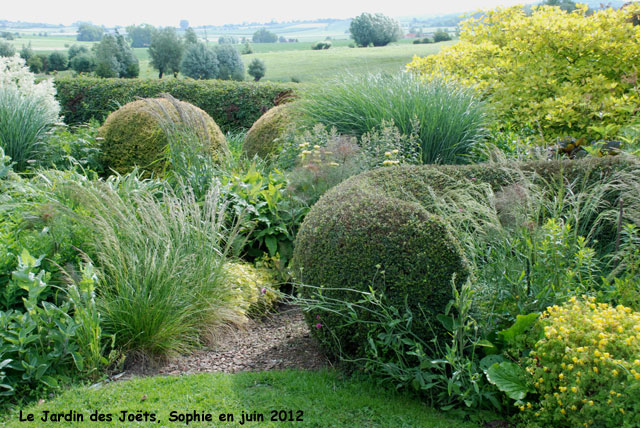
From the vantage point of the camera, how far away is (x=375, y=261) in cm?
317

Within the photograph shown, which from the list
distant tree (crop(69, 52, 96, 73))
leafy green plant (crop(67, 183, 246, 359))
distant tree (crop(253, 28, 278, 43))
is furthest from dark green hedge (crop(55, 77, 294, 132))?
distant tree (crop(253, 28, 278, 43))

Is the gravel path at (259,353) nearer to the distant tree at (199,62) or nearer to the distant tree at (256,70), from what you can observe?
the distant tree at (199,62)

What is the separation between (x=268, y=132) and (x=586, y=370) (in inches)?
239

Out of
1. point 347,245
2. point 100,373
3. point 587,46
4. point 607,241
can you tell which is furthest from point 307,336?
point 587,46

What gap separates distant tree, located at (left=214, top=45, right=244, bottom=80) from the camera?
1058 inches

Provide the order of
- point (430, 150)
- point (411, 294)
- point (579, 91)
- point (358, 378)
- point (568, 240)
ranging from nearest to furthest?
point (411, 294) < point (358, 378) < point (568, 240) < point (430, 150) < point (579, 91)

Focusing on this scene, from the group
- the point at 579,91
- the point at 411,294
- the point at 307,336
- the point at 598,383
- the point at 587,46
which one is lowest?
the point at 307,336

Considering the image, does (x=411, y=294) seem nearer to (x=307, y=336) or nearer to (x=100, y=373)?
(x=307, y=336)

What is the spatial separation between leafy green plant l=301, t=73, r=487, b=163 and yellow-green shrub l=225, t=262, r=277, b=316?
2.36m

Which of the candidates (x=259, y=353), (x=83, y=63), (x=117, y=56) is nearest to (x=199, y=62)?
(x=117, y=56)

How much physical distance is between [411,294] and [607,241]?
2.10 metres

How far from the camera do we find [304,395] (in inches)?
124

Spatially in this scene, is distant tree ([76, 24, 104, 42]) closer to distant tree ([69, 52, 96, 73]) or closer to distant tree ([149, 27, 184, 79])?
distant tree ([69, 52, 96, 73])

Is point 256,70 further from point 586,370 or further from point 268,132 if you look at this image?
point 586,370
